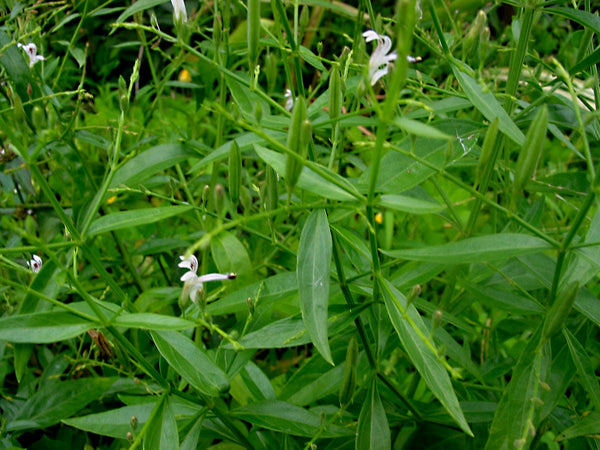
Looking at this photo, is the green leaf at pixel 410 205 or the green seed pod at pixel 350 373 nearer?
the green leaf at pixel 410 205

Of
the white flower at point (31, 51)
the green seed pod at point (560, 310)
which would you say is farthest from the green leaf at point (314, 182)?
the white flower at point (31, 51)

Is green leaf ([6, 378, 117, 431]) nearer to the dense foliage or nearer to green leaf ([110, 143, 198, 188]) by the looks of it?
the dense foliage

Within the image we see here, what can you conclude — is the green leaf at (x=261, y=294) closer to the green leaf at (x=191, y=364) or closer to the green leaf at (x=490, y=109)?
the green leaf at (x=191, y=364)

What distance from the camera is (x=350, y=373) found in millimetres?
755

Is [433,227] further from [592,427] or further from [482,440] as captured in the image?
[592,427]

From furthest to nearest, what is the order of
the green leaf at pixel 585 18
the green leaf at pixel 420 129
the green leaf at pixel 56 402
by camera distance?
1. the green leaf at pixel 56 402
2. the green leaf at pixel 585 18
3. the green leaf at pixel 420 129

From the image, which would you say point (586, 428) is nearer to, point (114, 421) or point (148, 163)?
point (114, 421)

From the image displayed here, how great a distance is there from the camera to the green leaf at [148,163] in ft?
3.27

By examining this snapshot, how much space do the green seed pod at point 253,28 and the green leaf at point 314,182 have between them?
13cm

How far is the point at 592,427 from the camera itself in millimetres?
796

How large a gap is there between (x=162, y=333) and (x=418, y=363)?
0.34 metres

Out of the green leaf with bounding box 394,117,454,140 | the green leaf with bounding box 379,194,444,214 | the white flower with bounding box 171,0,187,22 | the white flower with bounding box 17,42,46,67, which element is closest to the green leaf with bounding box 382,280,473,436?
the green leaf with bounding box 379,194,444,214

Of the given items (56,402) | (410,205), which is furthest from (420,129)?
(56,402)

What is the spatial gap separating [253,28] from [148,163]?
402 millimetres
